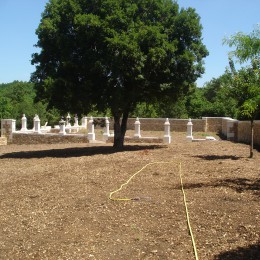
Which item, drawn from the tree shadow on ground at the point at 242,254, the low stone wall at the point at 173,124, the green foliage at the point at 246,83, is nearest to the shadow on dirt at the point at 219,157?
the green foliage at the point at 246,83

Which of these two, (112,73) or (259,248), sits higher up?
(112,73)

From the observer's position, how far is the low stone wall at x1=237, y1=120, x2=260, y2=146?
20253 mm

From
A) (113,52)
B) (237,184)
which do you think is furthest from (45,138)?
(237,184)

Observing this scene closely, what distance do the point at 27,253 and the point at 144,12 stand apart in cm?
1436

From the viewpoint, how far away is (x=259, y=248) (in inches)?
222

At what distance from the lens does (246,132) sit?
22797mm

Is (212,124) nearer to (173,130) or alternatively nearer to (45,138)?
(173,130)

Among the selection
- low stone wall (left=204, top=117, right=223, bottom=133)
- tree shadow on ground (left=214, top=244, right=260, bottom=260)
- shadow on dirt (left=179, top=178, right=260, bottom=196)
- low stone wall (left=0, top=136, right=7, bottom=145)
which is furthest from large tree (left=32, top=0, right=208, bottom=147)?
low stone wall (left=204, top=117, right=223, bottom=133)

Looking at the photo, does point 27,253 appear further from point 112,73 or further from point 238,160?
point 112,73

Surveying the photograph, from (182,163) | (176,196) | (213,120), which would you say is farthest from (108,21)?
(213,120)

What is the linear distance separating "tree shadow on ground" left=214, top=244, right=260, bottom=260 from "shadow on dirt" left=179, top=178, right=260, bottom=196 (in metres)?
3.50

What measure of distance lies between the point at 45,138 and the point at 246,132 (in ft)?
43.7

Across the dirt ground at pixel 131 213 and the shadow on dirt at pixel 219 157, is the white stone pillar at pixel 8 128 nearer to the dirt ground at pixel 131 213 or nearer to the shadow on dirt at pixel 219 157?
the dirt ground at pixel 131 213

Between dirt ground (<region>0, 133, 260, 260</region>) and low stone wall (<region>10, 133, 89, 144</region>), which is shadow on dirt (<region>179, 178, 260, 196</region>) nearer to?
dirt ground (<region>0, 133, 260, 260</region>)
